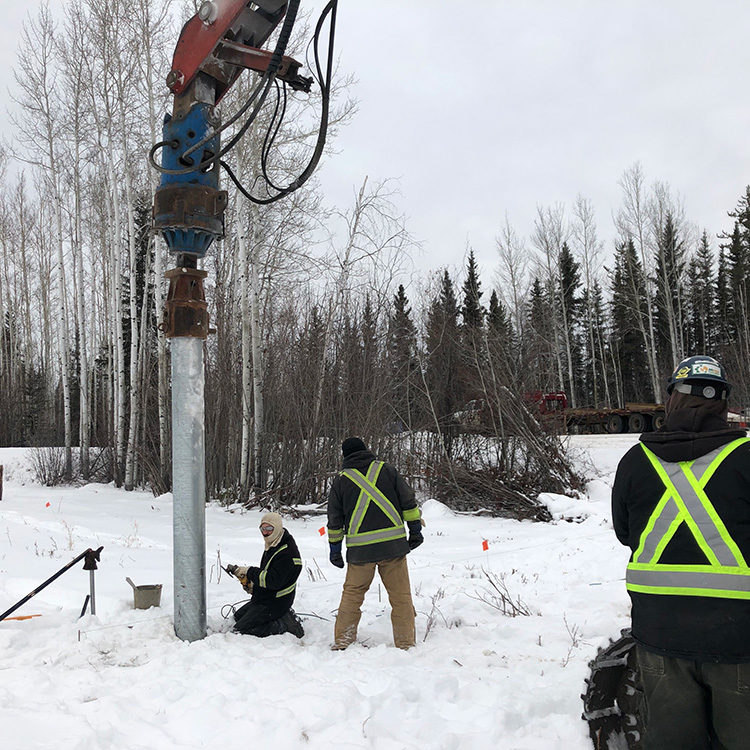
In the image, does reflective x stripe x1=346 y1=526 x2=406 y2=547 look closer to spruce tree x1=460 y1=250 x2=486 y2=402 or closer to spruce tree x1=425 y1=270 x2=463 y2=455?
spruce tree x1=460 y1=250 x2=486 y2=402

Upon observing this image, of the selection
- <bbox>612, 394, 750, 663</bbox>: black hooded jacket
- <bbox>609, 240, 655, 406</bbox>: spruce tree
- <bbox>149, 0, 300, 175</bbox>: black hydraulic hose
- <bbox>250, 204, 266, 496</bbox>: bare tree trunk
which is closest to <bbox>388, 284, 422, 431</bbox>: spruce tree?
<bbox>250, 204, 266, 496</bbox>: bare tree trunk

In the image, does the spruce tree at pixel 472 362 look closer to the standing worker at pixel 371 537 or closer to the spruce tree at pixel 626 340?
the standing worker at pixel 371 537

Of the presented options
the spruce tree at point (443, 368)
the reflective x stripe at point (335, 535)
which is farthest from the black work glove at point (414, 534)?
the spruce tree at point (443, 368)

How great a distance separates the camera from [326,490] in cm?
1396

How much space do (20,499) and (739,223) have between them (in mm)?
44212

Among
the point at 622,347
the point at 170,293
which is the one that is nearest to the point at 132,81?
the point at 170,293

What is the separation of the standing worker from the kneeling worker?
453 millimetres

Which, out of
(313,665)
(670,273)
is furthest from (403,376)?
(670,273)

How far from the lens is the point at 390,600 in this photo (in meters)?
5.14

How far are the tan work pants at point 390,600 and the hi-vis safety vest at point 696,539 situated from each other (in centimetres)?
286

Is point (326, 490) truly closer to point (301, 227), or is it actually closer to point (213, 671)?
point (301, 227)

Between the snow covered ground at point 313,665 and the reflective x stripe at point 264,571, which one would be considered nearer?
the snow covered ground at point 313,665

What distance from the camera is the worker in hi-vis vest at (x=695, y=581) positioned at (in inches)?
89.8

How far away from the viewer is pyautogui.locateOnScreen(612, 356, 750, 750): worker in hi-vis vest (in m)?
2.28
